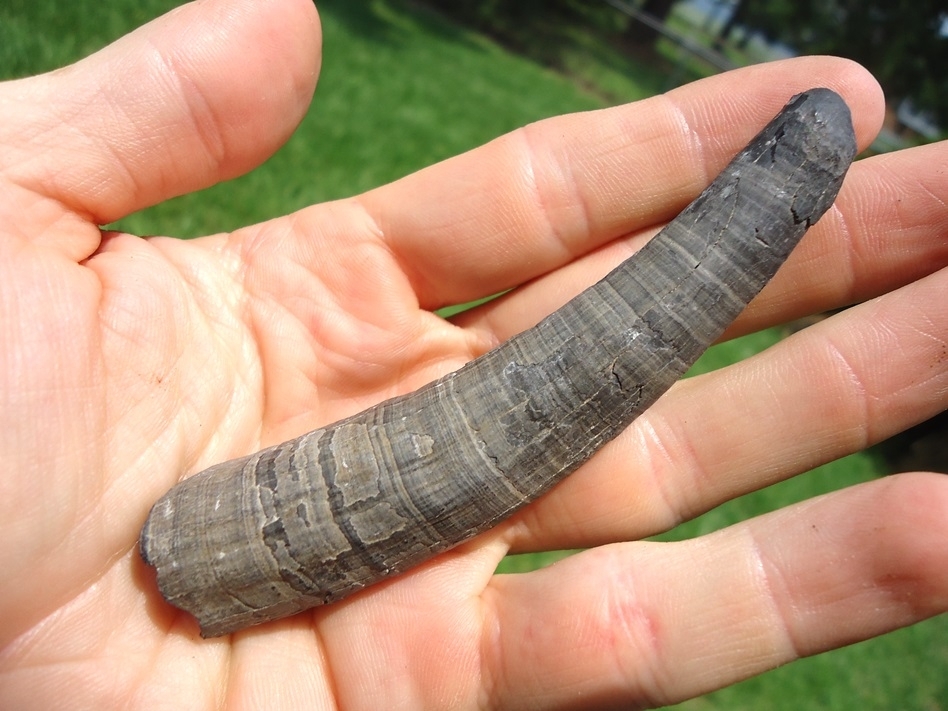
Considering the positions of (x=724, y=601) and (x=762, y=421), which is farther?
(x=762, y=421)

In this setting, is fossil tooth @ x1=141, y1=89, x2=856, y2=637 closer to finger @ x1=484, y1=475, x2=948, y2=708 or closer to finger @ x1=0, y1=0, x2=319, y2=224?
finger @ x1=484, y1=475, x2=948, y2=708

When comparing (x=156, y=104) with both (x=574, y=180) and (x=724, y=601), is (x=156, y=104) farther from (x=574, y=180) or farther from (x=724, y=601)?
(x=724, y=601)

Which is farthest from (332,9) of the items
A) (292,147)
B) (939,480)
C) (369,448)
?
(939,480)

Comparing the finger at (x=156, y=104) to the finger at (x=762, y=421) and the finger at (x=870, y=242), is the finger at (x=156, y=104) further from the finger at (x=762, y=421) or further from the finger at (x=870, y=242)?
the finger at (x=870, y=242)

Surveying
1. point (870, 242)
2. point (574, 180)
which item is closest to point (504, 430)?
point (574, 180)

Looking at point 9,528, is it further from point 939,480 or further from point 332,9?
point 332,9

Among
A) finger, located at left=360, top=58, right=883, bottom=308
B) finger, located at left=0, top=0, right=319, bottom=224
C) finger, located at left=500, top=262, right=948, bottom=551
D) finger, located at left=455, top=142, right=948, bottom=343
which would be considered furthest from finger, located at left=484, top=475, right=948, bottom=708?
finger, located at left=0, top=0, right=319, bottom=224
